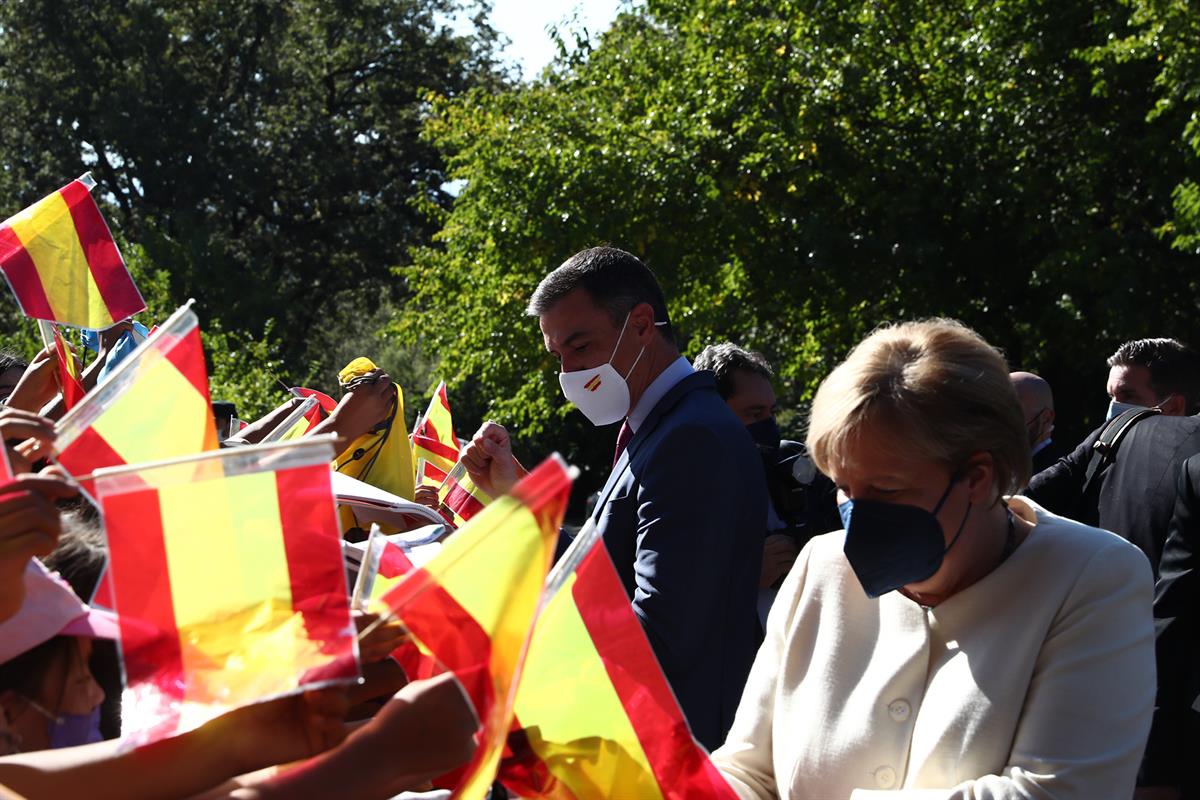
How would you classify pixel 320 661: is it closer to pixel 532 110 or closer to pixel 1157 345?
pixel 1157 345

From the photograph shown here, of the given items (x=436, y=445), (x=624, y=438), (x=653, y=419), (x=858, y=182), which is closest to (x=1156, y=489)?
(x=624, y=438)

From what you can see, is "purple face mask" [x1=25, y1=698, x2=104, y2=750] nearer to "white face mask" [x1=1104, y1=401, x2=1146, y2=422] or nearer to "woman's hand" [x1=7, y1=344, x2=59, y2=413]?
"woman's hand" [x1=7, y1=344, x2=59, y2=413]

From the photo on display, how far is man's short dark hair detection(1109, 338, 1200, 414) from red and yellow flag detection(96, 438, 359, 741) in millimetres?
5099

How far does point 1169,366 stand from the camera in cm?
579

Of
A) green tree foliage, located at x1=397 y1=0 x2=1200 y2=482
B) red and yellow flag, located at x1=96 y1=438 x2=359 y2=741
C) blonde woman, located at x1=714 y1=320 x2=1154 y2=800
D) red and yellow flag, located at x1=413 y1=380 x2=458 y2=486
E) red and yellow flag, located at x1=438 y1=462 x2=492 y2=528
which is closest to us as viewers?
red and yellow flag, located at x1=96 y1=438 x2=359 y2=741

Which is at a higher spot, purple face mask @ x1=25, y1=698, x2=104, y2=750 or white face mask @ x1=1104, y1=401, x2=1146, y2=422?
purple face mask @ x1=25, y1=698, x2=104, y2=750

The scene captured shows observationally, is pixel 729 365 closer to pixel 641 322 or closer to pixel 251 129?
pixel 641 322

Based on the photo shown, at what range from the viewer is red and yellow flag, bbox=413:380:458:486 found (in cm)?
616

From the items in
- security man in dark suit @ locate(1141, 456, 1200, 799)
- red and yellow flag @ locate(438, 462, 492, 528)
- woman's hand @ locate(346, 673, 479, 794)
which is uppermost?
woman's hand @ locate(346, 673, 479, 794)

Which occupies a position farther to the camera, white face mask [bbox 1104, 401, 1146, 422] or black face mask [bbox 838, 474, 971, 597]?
white face mask [bbox 1104, 401, 1146, 422]

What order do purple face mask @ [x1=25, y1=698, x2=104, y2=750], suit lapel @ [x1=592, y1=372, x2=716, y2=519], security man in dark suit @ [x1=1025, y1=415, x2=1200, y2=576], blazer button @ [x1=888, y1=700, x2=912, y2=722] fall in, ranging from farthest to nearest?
security man in dark suit @ [x1=1025, y1=415, x2=1200, y2=576]
suit lapel @ [x1=592, y1=372, x2=716, y2=519]
blazer button @ [x1=888, y1=700, x2=912, y2=722]
purple face mask @ [x1=25, y1=698, x2=104, y2=750]

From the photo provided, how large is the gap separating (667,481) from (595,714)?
3.66 feet

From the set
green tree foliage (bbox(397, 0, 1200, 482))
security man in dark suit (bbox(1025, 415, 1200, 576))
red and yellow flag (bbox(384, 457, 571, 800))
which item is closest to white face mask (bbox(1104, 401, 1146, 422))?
security man in dark suit (bbox(1025, 415, 1200, 576))

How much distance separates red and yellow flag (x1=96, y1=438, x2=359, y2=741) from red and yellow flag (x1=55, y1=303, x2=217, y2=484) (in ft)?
0.63
